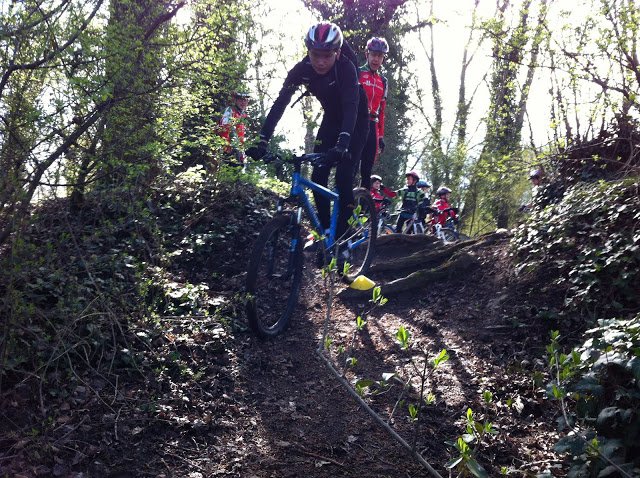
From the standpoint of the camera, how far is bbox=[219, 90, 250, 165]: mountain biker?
4914 millimetres

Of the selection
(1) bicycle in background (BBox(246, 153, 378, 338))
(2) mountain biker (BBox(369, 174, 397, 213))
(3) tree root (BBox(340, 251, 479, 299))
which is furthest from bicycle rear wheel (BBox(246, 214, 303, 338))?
(2) mountain biker (BBox(369, 174, 397, 213))

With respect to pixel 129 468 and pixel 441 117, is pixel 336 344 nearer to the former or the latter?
pixel 129 468

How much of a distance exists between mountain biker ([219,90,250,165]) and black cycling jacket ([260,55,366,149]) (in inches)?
13.1

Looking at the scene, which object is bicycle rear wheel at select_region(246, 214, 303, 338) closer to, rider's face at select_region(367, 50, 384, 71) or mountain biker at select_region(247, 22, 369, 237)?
mountain biker at select_region(247, 22, 369, 237)

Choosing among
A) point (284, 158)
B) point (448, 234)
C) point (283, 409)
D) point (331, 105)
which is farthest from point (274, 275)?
point (448, 234)

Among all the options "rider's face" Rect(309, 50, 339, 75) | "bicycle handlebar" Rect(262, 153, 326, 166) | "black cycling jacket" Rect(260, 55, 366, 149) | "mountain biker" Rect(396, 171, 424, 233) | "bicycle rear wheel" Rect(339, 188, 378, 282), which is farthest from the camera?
"mountain biker" Rect(396, 171, 424, 233)

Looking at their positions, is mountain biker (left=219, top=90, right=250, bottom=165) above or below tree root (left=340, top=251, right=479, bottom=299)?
above

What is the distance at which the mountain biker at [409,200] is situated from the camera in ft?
36.6

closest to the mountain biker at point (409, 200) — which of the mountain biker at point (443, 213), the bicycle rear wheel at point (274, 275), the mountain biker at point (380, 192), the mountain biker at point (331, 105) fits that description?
the mountain biker at point (443, 213)

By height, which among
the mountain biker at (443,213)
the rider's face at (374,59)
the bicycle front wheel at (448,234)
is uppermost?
the rider's face at (374,59)

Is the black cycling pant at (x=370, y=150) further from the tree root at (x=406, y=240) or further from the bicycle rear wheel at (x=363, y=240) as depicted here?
the tree root at (x=406, y=240)

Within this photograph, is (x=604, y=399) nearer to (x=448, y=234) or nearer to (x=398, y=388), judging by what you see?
(x=398, y=388)

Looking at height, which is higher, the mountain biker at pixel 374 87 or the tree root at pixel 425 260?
the mountain biker at pixel 374 87

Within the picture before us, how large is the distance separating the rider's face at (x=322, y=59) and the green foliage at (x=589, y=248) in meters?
2.66
